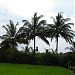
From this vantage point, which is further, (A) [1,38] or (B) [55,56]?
(A) [1,38]

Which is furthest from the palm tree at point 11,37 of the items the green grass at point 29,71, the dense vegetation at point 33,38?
the green grass at point 29,71

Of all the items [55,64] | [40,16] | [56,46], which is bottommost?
Result: [55,64]

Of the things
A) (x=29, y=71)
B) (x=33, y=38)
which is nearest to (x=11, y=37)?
(x=33, y=38)

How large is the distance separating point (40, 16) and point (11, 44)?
654 centimetres

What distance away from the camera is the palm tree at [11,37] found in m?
43.2

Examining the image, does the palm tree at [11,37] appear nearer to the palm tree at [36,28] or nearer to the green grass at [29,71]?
the palm tree at [36,28]

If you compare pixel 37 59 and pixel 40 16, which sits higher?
pixel 40 16

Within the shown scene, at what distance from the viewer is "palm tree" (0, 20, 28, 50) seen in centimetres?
4319

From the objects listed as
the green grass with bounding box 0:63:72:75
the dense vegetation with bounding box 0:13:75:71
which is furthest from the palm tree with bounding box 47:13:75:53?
the green grass with bounding box 0:63:72:75

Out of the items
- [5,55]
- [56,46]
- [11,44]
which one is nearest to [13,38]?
[11,44]

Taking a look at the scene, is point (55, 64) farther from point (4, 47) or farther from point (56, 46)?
point (4, 47)

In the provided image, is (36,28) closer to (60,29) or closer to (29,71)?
(60,29)

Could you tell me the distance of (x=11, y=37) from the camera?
43.7 m

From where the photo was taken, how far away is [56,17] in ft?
145
